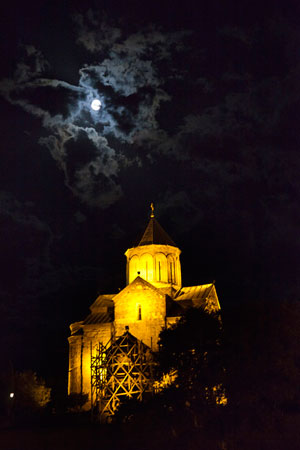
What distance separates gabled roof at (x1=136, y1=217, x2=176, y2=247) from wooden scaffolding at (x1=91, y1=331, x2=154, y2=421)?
8.08m

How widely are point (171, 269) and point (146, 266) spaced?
1714 mm

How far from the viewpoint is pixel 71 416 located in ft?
87.9

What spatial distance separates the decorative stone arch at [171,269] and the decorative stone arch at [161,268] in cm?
21

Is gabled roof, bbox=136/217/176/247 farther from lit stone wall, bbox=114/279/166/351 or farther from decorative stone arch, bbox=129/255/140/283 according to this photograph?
lit stone wall, bbox=114/279/166/351

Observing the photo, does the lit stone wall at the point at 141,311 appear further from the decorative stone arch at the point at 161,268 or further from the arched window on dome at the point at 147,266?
the decorative stone arch at the point at 161,268

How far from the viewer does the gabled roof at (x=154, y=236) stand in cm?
3403

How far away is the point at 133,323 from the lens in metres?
29.5

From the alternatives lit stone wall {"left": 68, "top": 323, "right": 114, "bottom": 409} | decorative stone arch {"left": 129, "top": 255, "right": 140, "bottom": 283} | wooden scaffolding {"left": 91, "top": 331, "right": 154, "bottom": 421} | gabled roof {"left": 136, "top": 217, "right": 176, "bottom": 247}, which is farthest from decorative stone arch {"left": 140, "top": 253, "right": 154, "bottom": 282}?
wooden scaffolding {"left": 91, "top": 331, "right": 154, "bottom": 421}

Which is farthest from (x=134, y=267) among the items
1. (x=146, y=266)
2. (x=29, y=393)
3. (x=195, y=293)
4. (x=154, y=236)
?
(x=29, y=393)

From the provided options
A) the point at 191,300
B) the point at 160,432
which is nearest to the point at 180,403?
the point at 160,432

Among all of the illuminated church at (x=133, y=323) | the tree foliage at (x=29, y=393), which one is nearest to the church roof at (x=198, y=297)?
the illuminated church at (x=133, y=323)

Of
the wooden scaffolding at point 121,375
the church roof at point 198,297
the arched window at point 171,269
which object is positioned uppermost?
the arched window at point 171,269

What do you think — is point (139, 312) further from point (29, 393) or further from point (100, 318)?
point (29, 393)

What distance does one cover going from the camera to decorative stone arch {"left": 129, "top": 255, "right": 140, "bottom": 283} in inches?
1309
